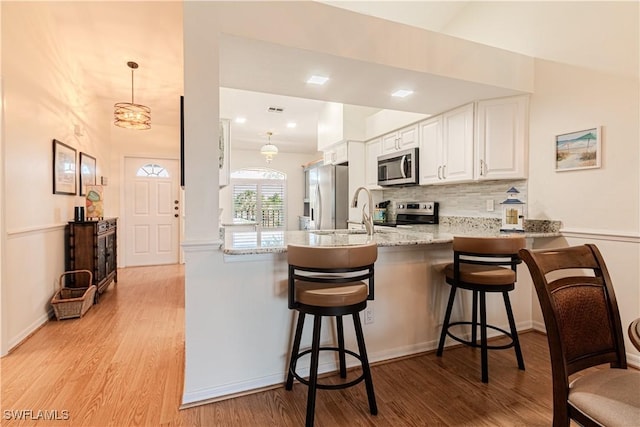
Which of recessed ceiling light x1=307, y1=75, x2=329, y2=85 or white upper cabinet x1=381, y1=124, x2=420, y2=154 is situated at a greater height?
recessed ceiling light x1=307, y1=75, x2=329, y2=85

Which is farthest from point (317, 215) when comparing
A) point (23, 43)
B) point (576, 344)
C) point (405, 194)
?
point (576, 344)

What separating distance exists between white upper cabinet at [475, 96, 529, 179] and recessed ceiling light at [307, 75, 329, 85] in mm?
1562

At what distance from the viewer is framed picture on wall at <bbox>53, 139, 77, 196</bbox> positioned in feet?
10.9

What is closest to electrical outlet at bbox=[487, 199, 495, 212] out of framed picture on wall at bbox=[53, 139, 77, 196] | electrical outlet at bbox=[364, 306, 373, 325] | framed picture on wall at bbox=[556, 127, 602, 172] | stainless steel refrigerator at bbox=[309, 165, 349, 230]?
framed picture on wall at bbox=[556, 127, 602, 172]

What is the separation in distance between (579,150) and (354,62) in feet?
6.28

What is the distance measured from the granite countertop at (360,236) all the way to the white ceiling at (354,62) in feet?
3.95

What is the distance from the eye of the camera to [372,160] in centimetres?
471

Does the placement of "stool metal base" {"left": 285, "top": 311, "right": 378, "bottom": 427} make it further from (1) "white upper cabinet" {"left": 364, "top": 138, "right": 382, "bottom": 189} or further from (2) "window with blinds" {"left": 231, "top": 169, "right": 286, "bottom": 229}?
(2) "window with blinds" {"left": 231, "top": 169, "right": 286, "bottom": 229}

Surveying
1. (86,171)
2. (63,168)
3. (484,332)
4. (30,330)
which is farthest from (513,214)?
(86,171)

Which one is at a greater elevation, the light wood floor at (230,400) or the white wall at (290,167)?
the white wall at (290,167)

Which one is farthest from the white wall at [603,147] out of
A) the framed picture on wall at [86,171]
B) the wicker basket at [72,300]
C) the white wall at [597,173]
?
the framed picture on wall at [86,171]

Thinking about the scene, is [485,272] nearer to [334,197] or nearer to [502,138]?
[502,138]

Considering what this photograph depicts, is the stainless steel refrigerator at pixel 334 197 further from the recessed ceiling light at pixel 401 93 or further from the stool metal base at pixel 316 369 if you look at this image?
the stool metal base at pixel 316 369

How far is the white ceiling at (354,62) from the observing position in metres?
2.24
